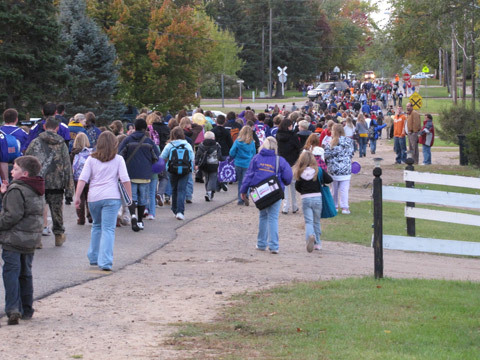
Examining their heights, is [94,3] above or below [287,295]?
above

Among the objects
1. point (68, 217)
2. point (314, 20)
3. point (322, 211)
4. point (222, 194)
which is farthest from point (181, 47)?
point (314, 20)

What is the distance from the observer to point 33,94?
30406 millimetres

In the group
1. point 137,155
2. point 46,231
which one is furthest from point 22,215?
point 137,155

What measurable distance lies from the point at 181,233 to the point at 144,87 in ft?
94.4

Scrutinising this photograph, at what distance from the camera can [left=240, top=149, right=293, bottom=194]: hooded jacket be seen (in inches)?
492

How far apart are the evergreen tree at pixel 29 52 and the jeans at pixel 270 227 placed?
62.3 feet

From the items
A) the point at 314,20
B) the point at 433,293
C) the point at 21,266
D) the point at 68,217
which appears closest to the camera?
the point at 21,266

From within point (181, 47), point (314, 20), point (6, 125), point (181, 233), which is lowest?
point (181, 233)

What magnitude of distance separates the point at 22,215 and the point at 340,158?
9.92m

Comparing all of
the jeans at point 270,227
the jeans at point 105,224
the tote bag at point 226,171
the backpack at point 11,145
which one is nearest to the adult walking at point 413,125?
the tote bag at point 226,171

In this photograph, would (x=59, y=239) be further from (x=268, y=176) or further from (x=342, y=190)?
(x=342, y=190)

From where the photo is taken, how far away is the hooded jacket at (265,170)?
492 inches

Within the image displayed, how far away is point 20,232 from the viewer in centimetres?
786

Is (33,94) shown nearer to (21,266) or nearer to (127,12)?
(127,12)
